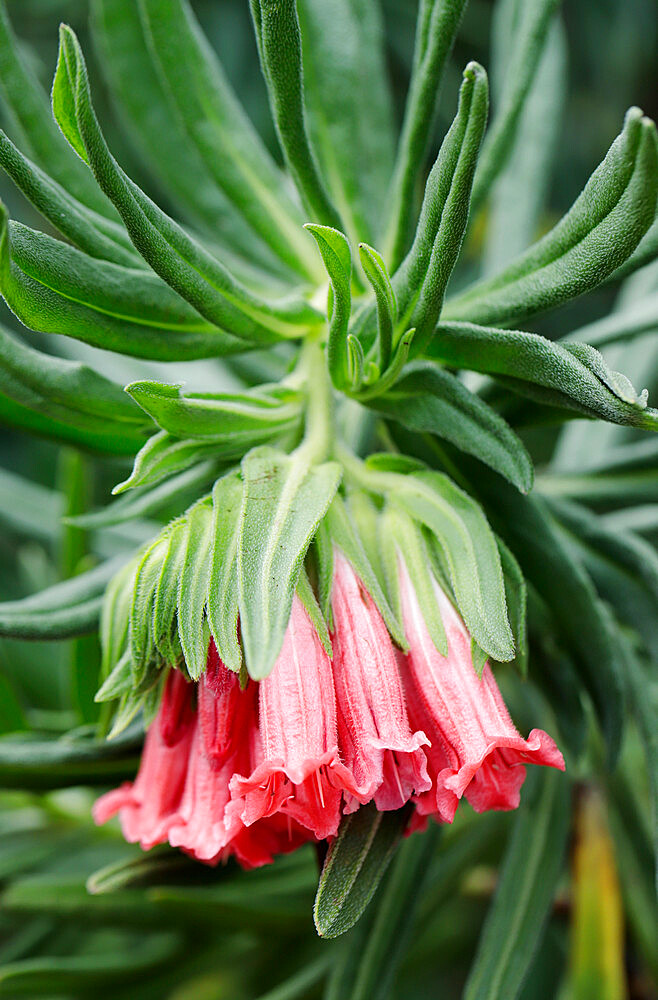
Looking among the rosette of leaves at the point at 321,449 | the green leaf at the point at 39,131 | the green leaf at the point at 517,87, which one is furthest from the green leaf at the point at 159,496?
the green leaf at the point at 517,87

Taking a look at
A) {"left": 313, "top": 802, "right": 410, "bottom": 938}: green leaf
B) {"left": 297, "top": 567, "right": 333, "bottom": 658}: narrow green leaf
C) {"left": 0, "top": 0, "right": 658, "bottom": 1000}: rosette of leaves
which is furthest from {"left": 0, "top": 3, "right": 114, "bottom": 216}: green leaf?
{"left": 313, "top": 802, "right": 410, "bottom": 938}: green leaf

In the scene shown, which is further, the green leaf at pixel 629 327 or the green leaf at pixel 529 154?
the green leaf at pixel 529 154

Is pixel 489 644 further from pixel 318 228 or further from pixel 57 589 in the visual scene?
pixel 57 589

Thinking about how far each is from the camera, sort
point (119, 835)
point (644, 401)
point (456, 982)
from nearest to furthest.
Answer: point (644, 401), point (119, 835), point (456, 982)

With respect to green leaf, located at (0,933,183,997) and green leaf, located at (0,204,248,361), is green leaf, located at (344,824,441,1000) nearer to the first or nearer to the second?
green leaf, located at (0,933,183,997)

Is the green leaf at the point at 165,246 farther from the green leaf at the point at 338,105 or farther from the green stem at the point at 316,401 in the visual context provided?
the green leaf at the point at 338,105

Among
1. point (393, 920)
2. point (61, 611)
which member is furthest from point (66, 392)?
point (393, 920)

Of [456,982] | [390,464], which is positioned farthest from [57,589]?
[456,982]
